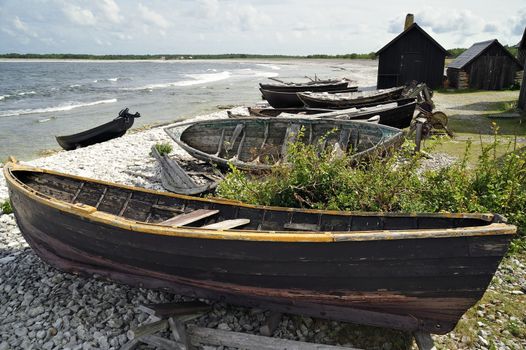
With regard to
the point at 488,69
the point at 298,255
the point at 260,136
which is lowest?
the point at 298,255

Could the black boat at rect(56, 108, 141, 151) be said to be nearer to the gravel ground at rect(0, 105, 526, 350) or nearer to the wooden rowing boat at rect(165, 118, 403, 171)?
the wooden rowing boat at rect(165, 118, 403, 171)

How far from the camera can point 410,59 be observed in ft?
93.9

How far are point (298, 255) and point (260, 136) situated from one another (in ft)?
23.9

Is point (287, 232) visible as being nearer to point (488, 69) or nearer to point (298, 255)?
point (298, 255)

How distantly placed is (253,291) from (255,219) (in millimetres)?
1362

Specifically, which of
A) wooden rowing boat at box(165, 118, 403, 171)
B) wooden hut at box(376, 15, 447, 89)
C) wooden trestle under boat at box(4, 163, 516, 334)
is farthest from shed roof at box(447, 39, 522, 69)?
wooden trestle under boat at box(4, 163, 516, 334)

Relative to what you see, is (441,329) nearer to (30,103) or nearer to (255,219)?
(255,219)

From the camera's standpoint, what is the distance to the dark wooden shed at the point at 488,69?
3005 cm

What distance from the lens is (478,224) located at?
417 centimetres

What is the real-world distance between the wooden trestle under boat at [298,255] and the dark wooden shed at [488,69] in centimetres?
3141

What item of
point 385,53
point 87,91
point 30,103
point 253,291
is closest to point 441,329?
point 253,291

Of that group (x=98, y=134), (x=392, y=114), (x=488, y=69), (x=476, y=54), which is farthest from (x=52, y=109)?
(x=488, y=69)

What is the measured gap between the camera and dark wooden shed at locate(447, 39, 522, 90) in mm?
30047

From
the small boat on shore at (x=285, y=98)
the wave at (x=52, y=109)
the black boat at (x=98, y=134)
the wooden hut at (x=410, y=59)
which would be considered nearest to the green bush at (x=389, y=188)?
the black boat at (x=98, y=134)
